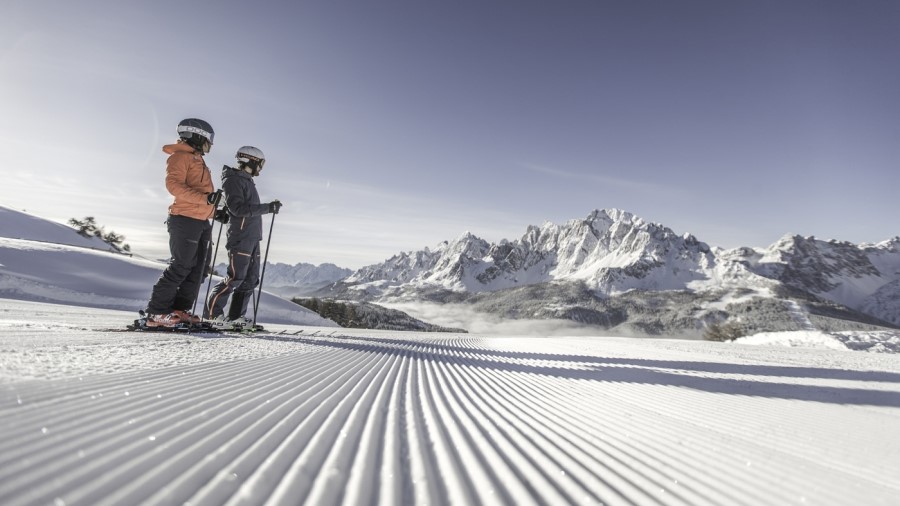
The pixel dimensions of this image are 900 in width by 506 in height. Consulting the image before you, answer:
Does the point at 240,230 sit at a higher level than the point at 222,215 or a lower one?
lower

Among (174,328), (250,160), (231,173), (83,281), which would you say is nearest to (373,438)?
(174,328)

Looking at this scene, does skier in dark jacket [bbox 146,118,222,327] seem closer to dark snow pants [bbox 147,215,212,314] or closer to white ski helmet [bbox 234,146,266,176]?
dark snow pants [bbox 147,215,212,314]

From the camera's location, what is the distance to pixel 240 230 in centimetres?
663

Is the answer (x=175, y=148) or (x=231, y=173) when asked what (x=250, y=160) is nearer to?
(x=231, y=173)

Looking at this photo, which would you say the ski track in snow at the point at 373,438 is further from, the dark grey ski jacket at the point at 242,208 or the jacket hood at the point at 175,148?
the dark grey ski jacket at the point at 242,208

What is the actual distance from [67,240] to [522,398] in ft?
179

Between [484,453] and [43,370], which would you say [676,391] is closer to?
[484,453]

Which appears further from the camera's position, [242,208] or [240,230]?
[240,230]

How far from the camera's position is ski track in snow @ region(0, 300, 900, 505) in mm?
1147

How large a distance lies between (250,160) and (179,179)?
1.55 metres

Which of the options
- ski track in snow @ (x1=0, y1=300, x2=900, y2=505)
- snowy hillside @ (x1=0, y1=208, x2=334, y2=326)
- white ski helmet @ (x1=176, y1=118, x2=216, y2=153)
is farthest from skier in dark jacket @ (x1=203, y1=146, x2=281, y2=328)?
snowy hillside @ (x1=0, y1=208, x2=334, y2=326)

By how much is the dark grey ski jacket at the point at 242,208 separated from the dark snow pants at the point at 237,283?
0.29 ft

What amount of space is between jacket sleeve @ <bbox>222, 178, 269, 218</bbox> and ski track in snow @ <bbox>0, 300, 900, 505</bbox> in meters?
2.98

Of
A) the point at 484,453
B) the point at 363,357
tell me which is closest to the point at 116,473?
the point at 484,453
